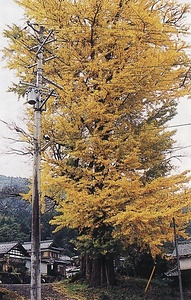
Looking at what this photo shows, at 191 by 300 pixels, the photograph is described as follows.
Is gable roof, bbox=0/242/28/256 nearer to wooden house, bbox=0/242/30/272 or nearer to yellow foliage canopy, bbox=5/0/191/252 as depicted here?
wooden house, bbox=0/242/30/272

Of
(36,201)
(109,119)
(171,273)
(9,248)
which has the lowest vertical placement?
(171,273)

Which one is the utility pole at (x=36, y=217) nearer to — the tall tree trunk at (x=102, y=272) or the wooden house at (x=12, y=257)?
the tall tree trunk at (x=102, y=272)

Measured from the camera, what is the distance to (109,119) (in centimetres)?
1210

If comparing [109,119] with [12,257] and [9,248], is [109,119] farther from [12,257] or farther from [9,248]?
[12,257]

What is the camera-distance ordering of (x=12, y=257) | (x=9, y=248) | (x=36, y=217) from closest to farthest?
(x=36, y=217) < (x=9, y=248) < (x=12, y=257)

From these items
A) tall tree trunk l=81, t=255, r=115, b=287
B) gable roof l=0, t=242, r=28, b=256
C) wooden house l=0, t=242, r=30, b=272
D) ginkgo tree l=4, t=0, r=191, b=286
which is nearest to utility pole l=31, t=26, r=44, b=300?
ginkgo tree l=4, t=0, r=191, b=286

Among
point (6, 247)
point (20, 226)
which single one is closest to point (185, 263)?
point (6, 247)

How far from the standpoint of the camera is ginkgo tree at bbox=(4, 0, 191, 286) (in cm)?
1120

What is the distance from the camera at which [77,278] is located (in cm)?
1534

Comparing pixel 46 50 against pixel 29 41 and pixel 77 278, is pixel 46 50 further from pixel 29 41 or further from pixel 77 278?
pixel 77 278

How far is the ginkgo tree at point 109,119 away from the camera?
1120cm

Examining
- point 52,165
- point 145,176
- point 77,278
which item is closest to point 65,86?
point 52,165

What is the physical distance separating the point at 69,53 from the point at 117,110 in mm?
2843

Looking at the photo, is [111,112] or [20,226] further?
[20,226]
